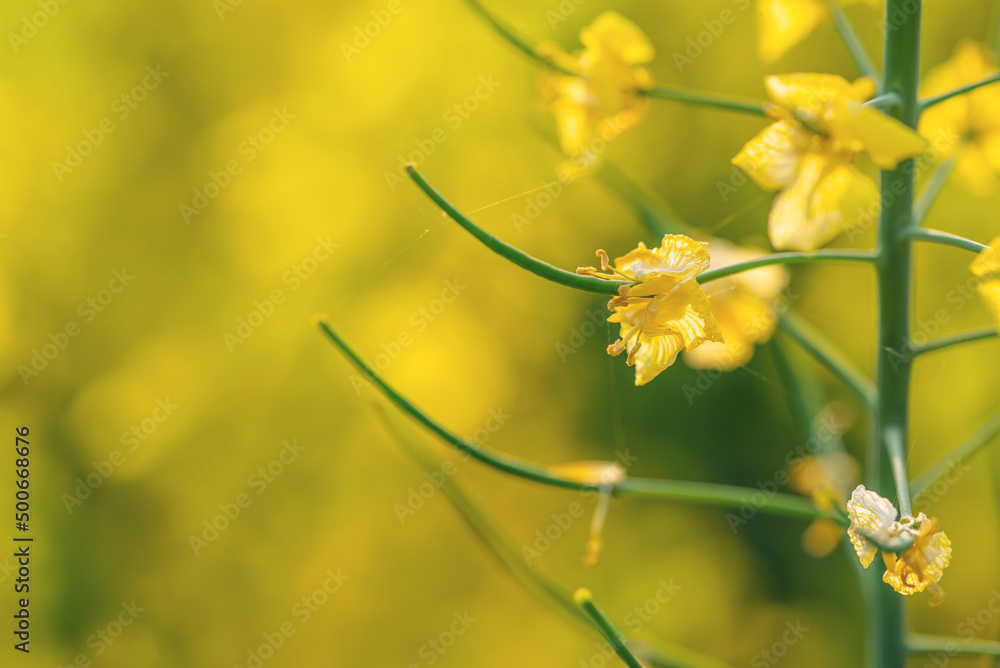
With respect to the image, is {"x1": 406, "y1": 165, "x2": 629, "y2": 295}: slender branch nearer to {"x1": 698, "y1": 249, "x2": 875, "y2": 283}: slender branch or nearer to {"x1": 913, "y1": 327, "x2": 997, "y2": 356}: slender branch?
{"x1": 698, "y1": 249, "x2": 875, "y2": 283}: slender branch

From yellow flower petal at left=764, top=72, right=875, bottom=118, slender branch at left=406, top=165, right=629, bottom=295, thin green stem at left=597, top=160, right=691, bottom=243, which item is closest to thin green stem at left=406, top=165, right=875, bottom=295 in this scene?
slender branch at left=406, top=165, right=629, bottom=295

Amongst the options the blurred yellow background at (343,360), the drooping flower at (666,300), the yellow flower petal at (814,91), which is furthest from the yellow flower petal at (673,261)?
the blurred yellow background at (343,360)

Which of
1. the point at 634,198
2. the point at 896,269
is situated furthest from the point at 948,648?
the point at 634,198

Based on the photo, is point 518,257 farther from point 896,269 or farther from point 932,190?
point 932,190

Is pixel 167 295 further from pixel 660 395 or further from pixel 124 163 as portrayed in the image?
pixel 660 395

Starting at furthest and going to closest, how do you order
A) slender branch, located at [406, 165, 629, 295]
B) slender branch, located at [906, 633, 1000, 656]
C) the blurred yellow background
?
the blurred yellow background < slender branch, located at [906, 633, 1000, 656] < slender branch, located at [406, 165, 629, 295]

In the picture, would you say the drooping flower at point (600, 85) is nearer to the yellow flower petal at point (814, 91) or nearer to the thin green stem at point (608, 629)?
the yellow flower petal at point (814, 91)
